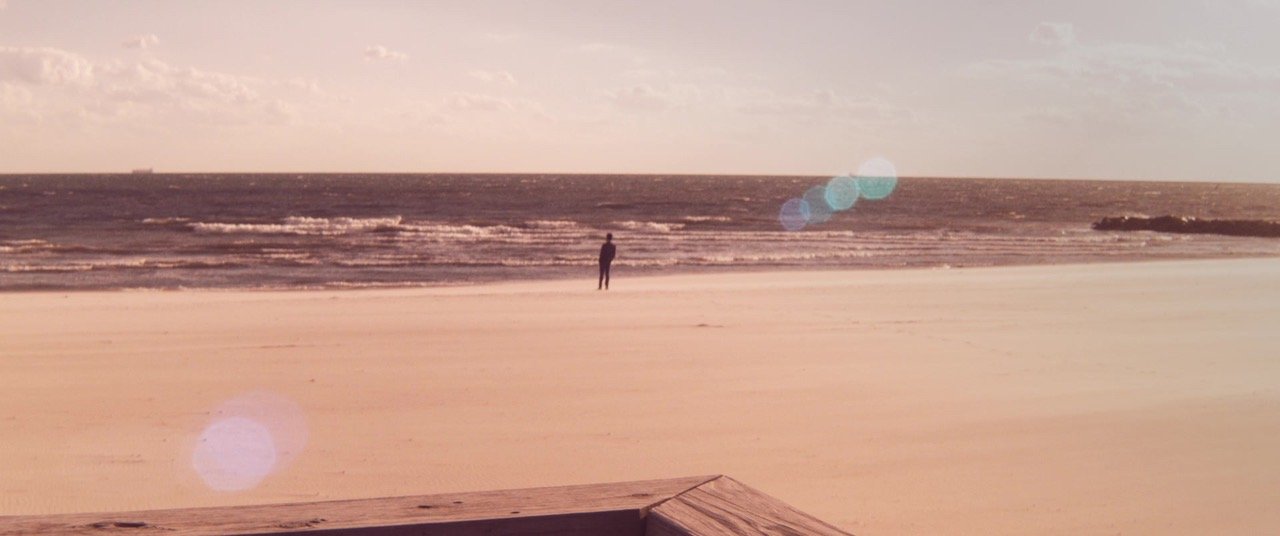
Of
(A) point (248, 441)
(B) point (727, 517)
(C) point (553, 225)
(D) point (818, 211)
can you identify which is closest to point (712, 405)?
(A) point (248, 441)

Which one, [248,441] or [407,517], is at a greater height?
[407,517]

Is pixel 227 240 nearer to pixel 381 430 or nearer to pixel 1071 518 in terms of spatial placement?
pixel 381 430

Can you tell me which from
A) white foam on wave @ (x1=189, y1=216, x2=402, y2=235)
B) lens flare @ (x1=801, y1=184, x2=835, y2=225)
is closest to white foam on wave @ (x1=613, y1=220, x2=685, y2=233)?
lens flare @ (x1=801, y1=184, x2=835, y2=225)

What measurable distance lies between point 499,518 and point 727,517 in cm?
37

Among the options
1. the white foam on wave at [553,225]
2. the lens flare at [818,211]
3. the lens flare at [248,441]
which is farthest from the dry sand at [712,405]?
the lens flare at [818,211]

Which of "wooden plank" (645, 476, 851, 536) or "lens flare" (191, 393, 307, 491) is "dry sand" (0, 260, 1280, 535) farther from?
"wooden plank" (645, 476, 851, 536)

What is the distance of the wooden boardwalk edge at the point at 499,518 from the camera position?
163 centimetres

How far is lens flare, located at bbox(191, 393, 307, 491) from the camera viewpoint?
20.9 ft

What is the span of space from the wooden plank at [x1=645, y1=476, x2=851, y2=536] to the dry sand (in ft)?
13.2

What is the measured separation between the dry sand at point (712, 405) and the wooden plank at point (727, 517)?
403 cm

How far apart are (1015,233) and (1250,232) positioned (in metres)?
10.5

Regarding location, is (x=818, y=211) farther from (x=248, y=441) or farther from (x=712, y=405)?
(x=248, y=441)

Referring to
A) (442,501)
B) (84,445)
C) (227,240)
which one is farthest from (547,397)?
(227,240)

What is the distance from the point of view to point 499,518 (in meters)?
1.69
